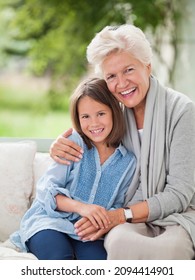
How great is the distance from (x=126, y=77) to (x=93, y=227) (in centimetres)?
60

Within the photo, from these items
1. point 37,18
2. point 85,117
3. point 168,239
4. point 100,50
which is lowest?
point 168,239

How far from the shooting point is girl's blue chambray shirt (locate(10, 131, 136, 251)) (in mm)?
2203

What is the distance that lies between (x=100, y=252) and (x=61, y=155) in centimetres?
41

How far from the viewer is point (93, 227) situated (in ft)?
6.87

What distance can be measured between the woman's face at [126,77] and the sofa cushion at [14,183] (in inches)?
23.5

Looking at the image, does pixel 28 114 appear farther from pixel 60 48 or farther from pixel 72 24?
pixel 72 24

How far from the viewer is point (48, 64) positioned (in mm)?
6418

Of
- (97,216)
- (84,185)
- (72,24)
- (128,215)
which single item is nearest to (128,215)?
(128,215)

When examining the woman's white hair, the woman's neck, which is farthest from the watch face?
the woman's white hair

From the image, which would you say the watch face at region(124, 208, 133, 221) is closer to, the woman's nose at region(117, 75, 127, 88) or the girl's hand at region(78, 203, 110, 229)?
the girl's hand at region(78, 203, 110, 229)
